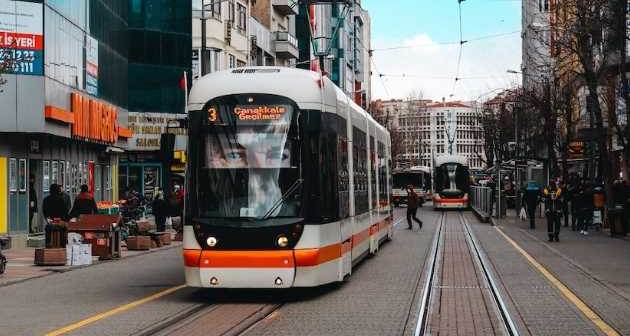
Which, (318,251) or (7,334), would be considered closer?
(7,334)

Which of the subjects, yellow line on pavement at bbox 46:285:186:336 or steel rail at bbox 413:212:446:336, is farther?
steel rail at bbox 413:212:446:336

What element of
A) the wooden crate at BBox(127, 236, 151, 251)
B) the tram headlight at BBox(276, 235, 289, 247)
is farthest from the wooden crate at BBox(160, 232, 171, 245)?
the tram headlight at BBox(276, 235, 289, 247)

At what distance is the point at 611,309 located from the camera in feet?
42.6

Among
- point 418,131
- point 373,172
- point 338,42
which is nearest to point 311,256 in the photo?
point 373,172

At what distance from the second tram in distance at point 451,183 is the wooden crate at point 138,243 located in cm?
3459

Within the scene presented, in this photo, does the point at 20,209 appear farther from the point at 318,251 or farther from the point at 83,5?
the point at 318,251

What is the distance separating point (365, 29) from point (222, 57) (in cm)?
9487

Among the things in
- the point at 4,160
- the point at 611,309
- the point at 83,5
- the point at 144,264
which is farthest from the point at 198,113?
the point at 83,5

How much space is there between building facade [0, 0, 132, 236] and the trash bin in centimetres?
1742

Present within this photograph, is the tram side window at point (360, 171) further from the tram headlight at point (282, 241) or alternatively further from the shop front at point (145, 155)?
the shop front at point (145, 155)

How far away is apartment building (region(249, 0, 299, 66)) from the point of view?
63969mm

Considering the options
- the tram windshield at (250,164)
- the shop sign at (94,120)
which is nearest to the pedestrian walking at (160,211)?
the shop sign at (94,120)

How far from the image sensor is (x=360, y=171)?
60.5 feet

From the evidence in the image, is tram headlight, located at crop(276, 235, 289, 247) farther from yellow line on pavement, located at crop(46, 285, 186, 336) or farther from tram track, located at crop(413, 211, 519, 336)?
yellow line on pavement, located at crop(46, 285, 186, 336)
